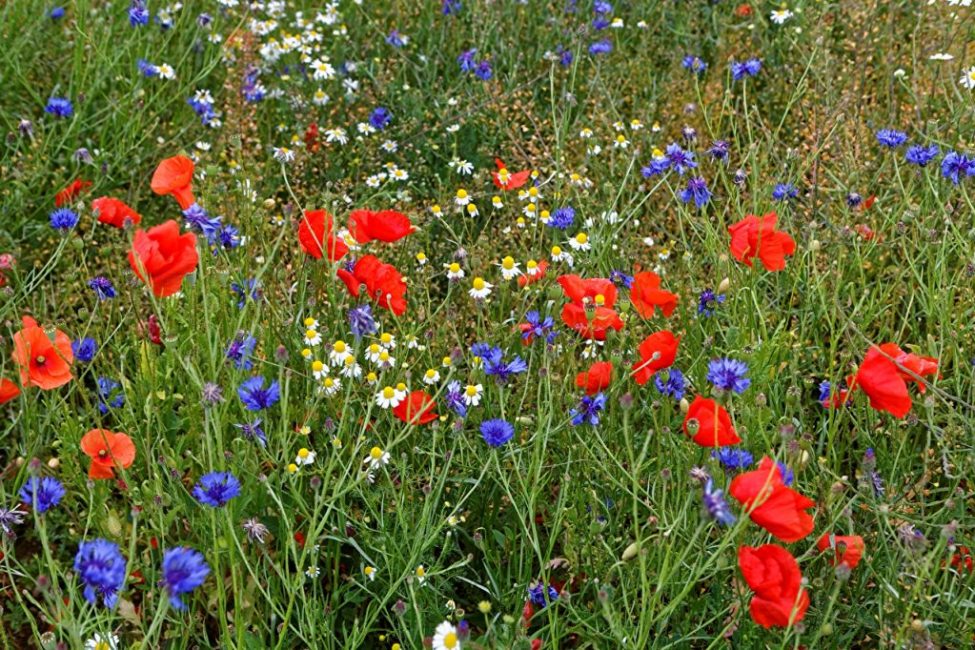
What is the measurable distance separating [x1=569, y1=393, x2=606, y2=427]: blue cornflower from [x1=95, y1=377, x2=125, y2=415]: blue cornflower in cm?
85

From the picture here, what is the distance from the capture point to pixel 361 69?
376cm

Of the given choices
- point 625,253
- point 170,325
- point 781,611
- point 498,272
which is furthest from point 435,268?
point 781,611

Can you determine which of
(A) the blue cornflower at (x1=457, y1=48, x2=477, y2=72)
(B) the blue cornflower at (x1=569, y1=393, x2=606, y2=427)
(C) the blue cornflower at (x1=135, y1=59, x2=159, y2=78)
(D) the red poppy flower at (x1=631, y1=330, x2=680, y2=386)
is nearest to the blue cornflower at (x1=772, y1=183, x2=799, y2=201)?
(D) the red poppy flower at (x1=631, y1=330, x2=680, y2=386)

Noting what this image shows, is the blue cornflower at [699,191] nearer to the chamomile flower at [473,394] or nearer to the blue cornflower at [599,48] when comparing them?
the chamomile flower at [473,394]

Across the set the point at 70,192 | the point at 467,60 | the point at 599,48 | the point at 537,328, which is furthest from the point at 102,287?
the point at 599,48

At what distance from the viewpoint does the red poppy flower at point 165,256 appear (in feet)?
5.93

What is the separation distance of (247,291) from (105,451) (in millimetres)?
372

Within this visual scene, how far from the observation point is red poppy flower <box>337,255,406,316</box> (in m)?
2.09

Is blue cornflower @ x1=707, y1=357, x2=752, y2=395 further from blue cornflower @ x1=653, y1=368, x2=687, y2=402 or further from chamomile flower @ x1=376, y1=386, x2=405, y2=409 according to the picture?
chamomile flower @ x1=376, y1=386, x2=405, y2=409

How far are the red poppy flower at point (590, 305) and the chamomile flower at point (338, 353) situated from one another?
0.41 m

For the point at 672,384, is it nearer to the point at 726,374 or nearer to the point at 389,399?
the point at 726,374

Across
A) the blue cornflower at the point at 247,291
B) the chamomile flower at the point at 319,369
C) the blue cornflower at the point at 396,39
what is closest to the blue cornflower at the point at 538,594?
the chamomile flower at the point at 319,369

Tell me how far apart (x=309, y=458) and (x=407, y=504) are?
0.22m

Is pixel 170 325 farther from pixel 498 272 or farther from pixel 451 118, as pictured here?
pixel 451 118
